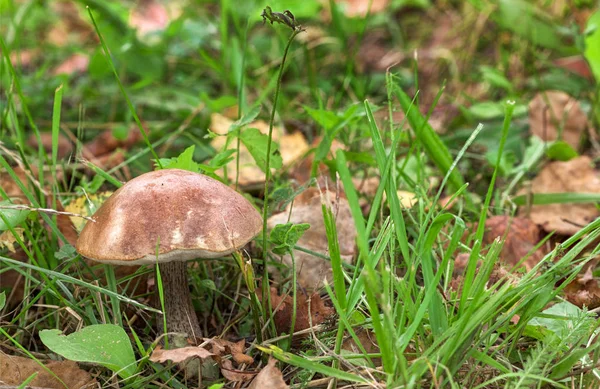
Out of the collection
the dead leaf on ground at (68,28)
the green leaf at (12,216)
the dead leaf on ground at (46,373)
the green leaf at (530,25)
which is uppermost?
the green leaf at (530,25)

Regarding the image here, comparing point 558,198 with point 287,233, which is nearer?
point 287,233

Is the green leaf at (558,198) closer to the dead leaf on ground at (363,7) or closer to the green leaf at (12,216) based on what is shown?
the green leaf at (12,216)

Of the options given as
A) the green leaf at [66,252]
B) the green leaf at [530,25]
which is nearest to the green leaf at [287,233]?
the green leaf at [66,252]

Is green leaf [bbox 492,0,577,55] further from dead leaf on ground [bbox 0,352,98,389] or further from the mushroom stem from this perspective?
dead leaf on ground [bbox 0,352,98,389]

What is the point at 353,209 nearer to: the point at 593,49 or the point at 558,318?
the point at 558,318

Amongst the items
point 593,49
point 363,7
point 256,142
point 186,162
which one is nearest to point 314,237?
point 256,142

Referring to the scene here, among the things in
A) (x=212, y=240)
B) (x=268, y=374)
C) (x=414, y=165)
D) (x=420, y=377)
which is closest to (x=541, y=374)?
(x=420, y=377)
